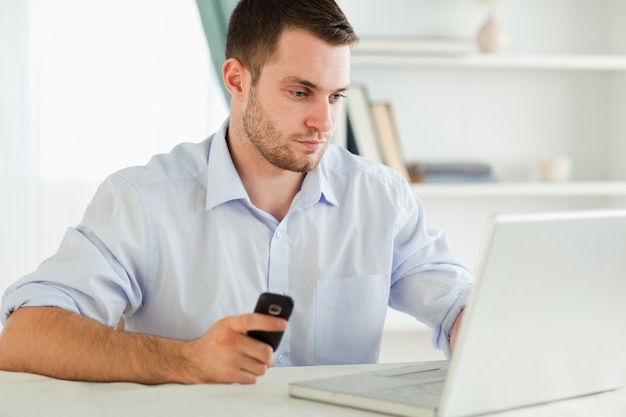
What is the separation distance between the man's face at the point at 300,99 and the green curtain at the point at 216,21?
106 cm

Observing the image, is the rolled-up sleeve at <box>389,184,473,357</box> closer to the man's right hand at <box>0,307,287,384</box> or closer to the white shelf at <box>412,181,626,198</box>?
the man's right hand at <box>0,307,287,384</box>

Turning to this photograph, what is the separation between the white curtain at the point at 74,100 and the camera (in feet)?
8.83

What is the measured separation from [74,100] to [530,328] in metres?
2.01

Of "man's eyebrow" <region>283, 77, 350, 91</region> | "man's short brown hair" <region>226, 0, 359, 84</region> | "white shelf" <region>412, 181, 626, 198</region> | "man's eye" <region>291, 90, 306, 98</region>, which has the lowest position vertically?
Answer: "white shelf" <region>412, 181, 626, 198</region>

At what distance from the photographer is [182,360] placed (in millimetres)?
1235

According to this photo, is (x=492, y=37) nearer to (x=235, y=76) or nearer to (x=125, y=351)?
(x=235, y=76)

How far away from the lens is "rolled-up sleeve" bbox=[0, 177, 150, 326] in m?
1.46

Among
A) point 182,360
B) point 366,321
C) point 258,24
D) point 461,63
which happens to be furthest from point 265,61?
point 461,63

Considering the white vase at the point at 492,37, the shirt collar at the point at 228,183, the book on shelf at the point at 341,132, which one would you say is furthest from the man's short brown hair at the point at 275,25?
the white vase at the point at 492,37

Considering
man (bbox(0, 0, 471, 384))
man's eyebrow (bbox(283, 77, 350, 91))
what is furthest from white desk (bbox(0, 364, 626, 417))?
man's eyebrow (bbox(283, 77, 350, 91))

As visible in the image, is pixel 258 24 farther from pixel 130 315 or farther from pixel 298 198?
pixel 130 315

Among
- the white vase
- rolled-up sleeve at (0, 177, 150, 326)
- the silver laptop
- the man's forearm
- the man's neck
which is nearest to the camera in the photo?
the silver laptop

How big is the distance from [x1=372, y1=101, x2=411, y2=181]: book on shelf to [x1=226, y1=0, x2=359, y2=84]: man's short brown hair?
100cm

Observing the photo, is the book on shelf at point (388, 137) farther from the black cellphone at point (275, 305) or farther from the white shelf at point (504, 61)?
the black cellphone at point (275, 305)
